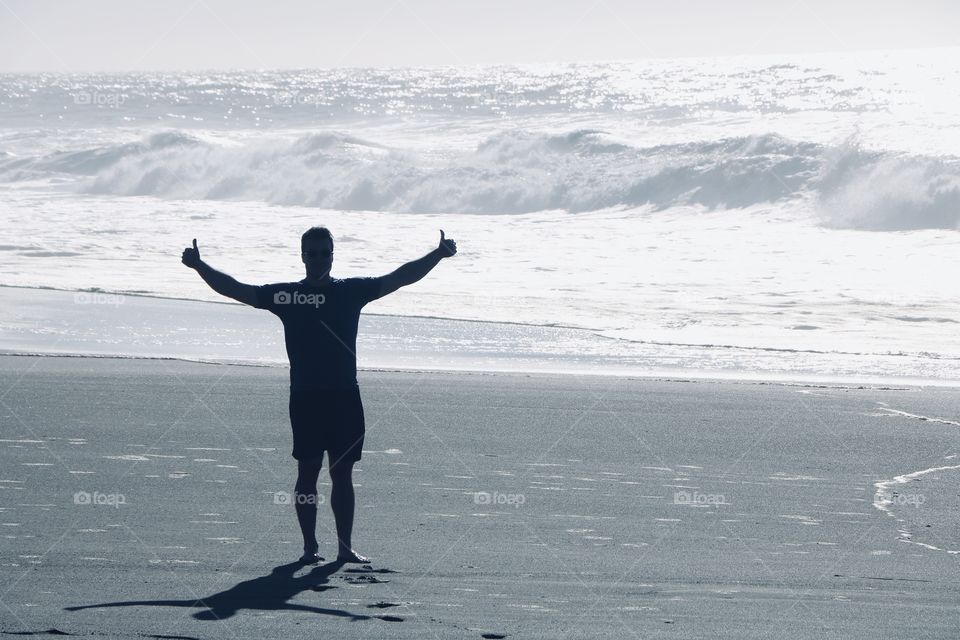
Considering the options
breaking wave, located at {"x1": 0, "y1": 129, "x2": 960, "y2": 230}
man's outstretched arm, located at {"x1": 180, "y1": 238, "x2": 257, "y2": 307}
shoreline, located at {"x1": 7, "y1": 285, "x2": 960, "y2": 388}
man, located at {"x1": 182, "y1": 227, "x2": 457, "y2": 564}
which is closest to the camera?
man's outstretched arm, located at {"x1": 180, "y1": 238, "x2": 257, "y2": 307}

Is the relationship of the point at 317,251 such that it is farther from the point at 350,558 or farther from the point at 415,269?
the point at 350,558

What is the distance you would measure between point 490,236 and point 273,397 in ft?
59.9

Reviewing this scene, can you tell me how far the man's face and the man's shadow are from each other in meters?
1.29

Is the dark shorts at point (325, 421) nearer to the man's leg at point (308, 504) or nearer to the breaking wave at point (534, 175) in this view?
the man's leg at point (308, 504)

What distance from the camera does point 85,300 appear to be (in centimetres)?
1719

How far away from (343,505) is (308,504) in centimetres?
17

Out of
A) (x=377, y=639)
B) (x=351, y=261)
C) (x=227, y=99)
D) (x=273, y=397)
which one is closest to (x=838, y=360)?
(x=273, y=397)

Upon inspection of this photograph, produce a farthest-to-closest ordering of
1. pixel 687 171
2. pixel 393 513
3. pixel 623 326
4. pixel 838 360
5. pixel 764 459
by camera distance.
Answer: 1. pixel 687 171
2. pixel 623 326
3. pixel 838 360
4. pixel 764 459
5. pixel 393 513

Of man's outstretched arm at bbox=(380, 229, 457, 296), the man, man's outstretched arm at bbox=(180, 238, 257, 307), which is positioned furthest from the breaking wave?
man's outstretched arm at bbox=(180, 238, 257, 307)

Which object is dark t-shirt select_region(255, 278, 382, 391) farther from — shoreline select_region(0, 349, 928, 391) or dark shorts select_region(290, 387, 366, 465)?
shoreline select_region(0, 349, 928, 391)

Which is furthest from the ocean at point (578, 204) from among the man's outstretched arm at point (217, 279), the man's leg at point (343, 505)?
the man's outstretched arm at point (217, 279)

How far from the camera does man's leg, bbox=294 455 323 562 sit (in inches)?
215

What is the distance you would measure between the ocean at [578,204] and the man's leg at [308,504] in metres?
7.19

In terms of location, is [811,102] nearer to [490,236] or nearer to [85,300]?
[490,236]
